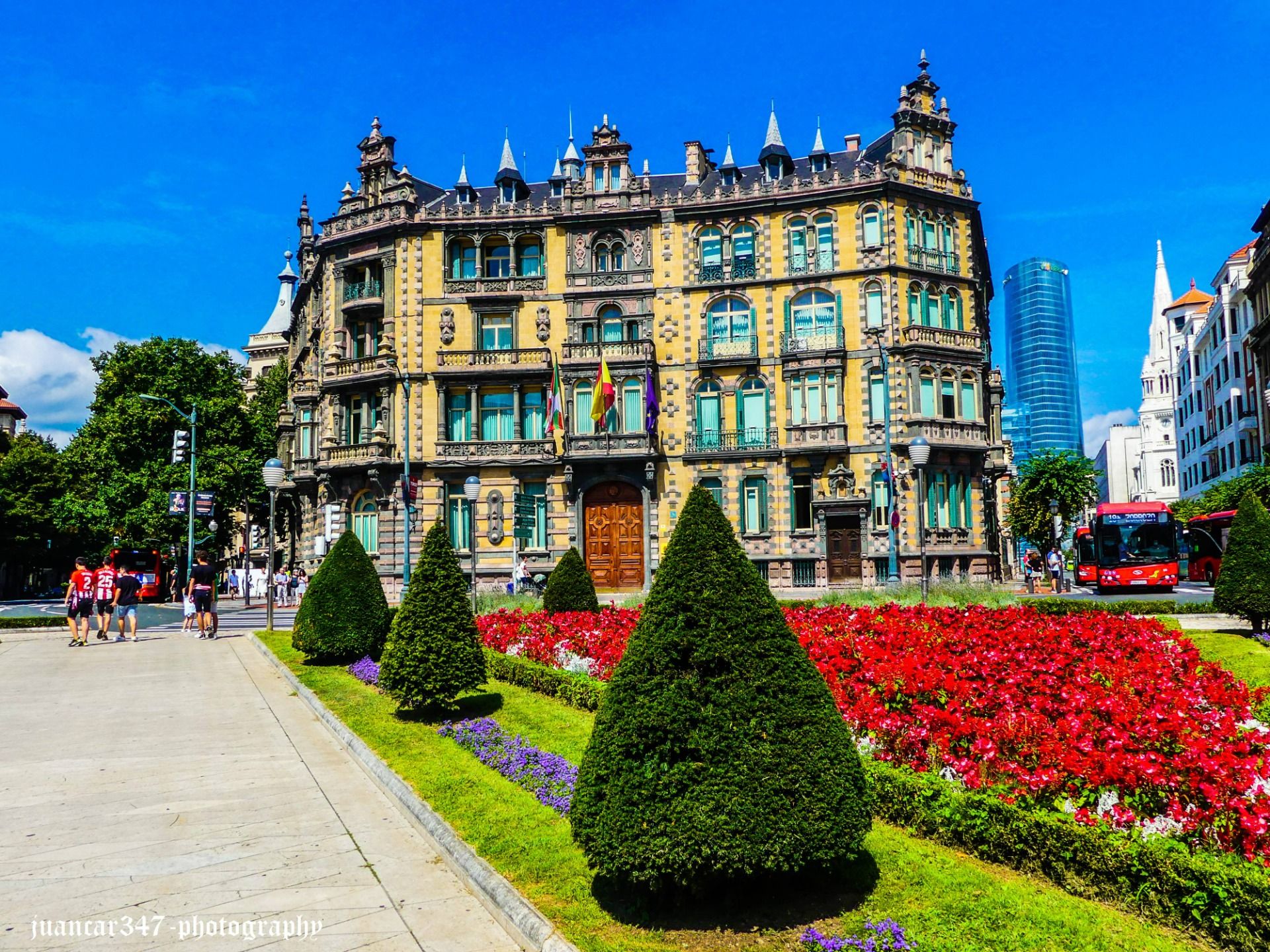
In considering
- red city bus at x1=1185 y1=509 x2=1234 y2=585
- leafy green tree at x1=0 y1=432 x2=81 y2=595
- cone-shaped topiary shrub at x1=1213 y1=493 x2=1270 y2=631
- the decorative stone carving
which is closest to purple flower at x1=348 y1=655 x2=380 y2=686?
cone-shaped topiary shrub at x1=1213 y1=493 x2=1270 y2=631

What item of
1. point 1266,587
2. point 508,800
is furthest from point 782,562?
point 508,800

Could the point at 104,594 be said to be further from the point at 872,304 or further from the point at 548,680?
the point at 872,304

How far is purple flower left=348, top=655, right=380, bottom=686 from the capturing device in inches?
640

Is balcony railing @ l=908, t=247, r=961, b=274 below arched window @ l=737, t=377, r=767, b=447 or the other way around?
the other way around

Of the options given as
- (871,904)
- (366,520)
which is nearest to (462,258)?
(366,520)

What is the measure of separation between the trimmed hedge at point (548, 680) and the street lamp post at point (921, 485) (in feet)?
35.6

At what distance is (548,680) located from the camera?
14445mm

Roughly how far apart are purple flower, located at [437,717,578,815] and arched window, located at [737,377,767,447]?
2949cm

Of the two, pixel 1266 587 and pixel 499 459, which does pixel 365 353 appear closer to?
pixel 499 459

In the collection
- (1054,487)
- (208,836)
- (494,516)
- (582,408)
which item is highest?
(582,408)

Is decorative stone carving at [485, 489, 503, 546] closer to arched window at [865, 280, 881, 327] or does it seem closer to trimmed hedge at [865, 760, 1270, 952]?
arched window at [865, 280, 881, 327]

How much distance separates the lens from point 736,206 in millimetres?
41219

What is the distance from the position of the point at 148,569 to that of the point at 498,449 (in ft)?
70.4

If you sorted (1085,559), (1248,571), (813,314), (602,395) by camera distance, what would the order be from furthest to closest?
(813,314)
(602,395)
(1085,559)
(1248,571)
